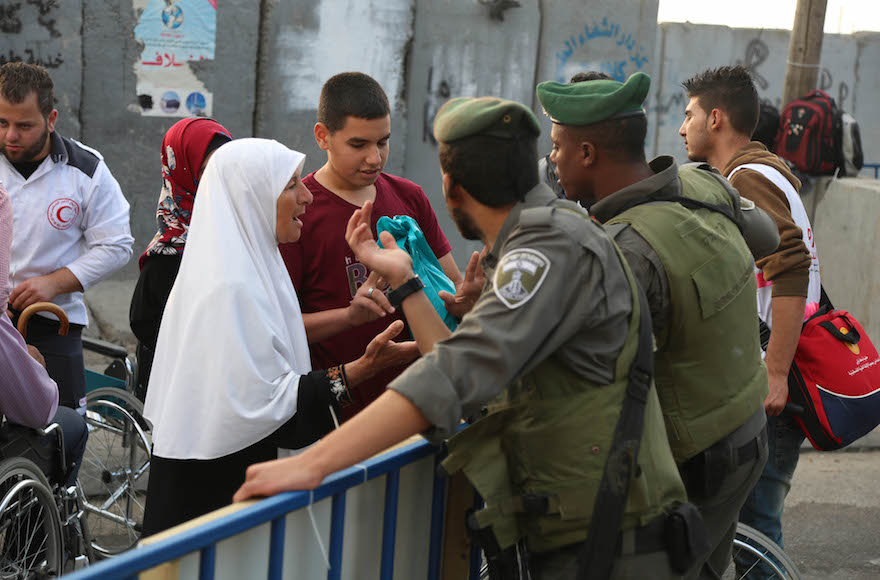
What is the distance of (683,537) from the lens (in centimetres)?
220

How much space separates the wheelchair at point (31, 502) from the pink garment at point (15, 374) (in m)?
0.10

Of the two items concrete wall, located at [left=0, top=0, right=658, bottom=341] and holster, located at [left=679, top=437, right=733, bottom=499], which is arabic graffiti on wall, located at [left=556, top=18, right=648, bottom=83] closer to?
concrete wall, located at [left=0, top=0, right=658, bottom=341]

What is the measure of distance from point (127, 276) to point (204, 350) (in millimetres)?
5465

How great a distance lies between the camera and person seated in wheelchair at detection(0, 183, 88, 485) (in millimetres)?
3473

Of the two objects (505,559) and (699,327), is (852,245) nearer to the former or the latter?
(699,327)

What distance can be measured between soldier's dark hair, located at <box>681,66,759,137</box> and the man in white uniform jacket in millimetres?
2717

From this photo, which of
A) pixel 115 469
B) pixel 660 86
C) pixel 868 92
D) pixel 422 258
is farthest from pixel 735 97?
pixel 868 92

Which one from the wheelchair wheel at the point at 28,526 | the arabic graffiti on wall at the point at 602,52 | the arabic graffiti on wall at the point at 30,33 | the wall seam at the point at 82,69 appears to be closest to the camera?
the wheelchair wheel at the point at 28,526

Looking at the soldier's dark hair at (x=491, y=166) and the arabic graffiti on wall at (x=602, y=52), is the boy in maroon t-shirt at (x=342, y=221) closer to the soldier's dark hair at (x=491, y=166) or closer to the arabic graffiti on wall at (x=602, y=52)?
the soldier's dark hair at (x=491, y=166)

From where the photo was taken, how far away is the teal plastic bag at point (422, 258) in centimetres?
334

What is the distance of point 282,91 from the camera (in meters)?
7.98

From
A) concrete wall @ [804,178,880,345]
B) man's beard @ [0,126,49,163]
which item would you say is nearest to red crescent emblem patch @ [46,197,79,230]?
man's beard @ [0,126,49,163]

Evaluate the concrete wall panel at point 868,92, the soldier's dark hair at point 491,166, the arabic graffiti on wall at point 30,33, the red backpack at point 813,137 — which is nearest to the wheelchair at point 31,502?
the soldier's dark hair at point 491,166

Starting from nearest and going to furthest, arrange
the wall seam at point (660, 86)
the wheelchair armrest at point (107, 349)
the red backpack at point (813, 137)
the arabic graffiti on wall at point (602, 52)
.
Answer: the wheelchair armrest at point (107, 349) < the arabic graffiti on wall at point (602, 52) < the red backpack at point (813, 137) < the wall seam at point (660, 86)
